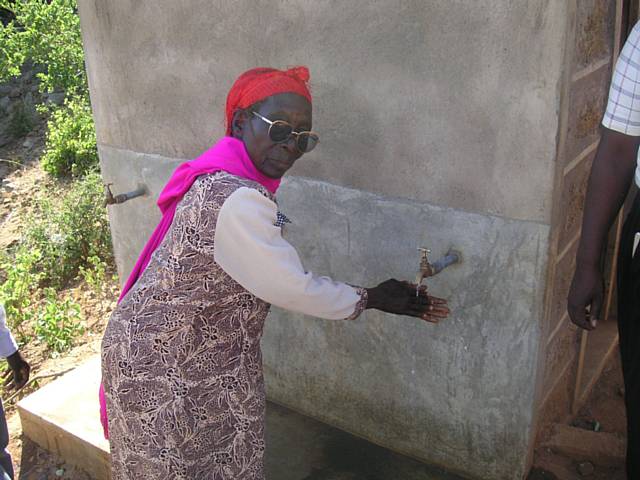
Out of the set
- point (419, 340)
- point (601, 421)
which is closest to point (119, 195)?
point (419, 340)

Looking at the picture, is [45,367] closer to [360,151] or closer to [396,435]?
[396,435]

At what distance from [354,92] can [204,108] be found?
983 mm

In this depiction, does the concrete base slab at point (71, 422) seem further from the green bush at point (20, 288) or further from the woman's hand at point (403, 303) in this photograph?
the woman's hand at point (403, 303)

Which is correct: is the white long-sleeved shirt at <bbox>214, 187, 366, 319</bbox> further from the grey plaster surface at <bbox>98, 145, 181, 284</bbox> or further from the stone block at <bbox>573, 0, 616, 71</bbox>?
the grey plaster surface at <bbox>98, 145, 181, 284</bbox>

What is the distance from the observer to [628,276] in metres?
1.95

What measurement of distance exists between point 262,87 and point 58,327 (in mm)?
3436

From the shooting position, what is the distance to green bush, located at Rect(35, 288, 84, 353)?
474 cm

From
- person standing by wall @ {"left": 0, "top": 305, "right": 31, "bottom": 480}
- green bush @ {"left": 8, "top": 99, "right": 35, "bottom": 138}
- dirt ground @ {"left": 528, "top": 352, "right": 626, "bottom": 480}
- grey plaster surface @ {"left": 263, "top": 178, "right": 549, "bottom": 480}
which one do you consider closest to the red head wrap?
grey plaster surface @ {"left": 263, "top": 178, "right": 549, "bottom": 480}

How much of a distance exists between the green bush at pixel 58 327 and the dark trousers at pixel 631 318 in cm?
389

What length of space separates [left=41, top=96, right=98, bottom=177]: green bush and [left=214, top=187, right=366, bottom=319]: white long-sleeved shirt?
6025mm

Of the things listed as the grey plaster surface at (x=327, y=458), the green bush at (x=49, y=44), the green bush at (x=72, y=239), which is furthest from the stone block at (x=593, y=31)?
the green bush at (x=49, y=44)

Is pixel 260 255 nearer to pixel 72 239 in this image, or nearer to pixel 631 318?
pixel 631 318

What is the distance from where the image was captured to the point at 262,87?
2.07 metres

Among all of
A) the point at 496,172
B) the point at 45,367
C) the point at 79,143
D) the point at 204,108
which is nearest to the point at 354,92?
the point at 496,172
